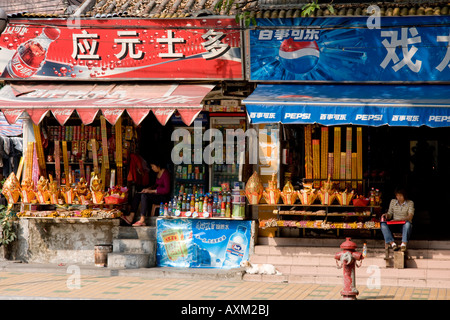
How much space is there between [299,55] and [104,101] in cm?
387

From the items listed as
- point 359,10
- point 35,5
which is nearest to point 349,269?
point 359,10

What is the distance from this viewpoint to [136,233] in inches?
547

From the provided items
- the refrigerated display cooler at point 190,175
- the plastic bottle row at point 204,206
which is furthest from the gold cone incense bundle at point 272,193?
the refrigerated display cooler at point 190,175

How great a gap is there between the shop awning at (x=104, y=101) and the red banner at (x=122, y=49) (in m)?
0.26

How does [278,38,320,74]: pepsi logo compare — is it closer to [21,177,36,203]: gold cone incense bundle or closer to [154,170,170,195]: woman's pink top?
[154,170,170,195]: woman's pink top

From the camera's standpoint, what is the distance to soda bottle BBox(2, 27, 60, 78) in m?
14.1

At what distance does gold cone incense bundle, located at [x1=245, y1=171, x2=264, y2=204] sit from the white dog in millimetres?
1231

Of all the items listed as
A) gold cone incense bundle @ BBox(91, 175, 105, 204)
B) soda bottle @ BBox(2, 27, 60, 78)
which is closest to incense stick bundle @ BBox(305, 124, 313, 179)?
gold cone incense bundle @ BBox(91, 175, 105, 204)

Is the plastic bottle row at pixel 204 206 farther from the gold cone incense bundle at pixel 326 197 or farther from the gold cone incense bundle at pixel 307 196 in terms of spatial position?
the gold cone incense bundle at pixel 326 197

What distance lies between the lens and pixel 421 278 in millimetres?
11742

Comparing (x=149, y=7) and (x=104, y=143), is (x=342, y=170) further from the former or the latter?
(x=149, y=7)

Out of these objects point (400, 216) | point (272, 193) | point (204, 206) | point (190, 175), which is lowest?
point (400, 216)

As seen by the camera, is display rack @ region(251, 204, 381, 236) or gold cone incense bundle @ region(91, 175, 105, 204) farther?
gold cone incense bundle @ region(91, 175, 105, 204)

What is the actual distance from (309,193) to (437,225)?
477cm
